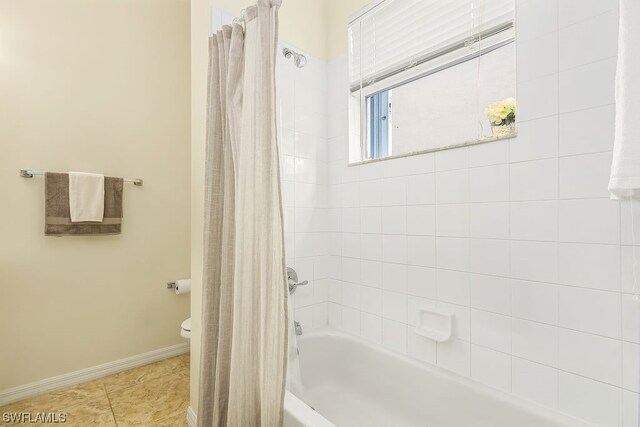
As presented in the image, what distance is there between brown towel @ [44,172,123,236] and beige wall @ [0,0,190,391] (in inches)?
2.8

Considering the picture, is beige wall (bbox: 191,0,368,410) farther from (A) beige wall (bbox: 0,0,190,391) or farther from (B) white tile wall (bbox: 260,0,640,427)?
(A) beige wall (bbox: 0,0,190,391)

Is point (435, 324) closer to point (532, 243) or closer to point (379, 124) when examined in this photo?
point (532, 243)

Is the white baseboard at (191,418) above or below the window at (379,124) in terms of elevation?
below

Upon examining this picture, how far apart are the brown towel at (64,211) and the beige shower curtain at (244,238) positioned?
1324 mm

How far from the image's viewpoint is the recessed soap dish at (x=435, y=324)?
4.60ft

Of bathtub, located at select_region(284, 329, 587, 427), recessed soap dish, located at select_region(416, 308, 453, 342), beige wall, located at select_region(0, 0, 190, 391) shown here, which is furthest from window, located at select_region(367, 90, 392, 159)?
beige wall, located at select_region(0, 0, 190, 391)

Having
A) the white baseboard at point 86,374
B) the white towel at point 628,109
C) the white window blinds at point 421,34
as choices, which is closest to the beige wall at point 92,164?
the white baseboard at point 86,374

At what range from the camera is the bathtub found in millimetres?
1130

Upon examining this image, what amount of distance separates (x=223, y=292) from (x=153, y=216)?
1529 millimetres

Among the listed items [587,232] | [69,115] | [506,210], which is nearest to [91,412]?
[69,115]

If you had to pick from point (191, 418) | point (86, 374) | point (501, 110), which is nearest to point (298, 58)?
point (501, 110)

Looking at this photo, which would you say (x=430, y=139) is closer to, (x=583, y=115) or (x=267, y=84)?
(x=583, y=115)

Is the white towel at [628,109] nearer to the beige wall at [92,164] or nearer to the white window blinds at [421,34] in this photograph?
the white window blinds at [421,34]

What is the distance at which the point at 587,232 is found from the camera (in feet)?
3.47
